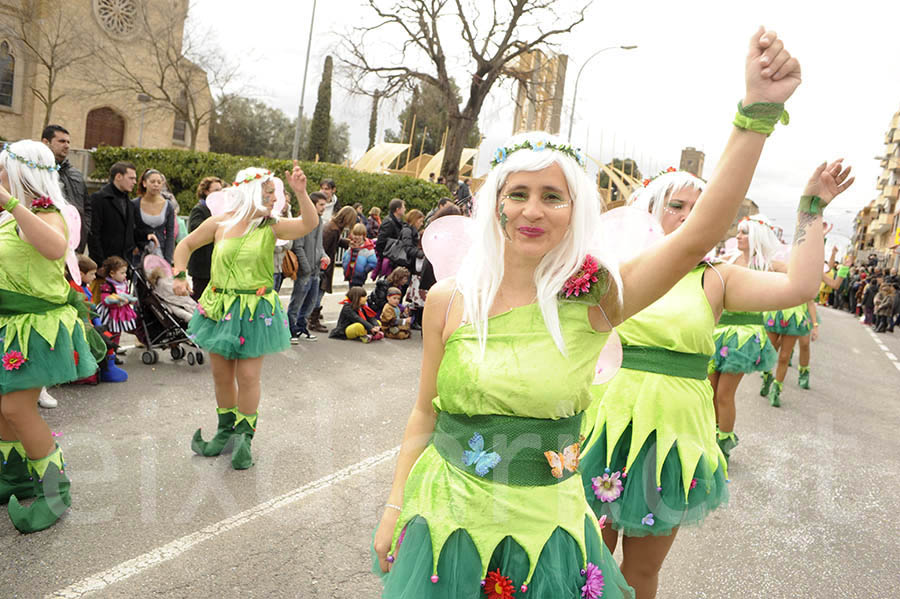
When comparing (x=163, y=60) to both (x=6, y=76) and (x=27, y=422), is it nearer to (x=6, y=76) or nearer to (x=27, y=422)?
(x=6, y=76)

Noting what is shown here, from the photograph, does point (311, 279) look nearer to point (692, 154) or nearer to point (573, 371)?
point (573, 371)

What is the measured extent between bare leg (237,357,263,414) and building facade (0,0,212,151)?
23.6 meters

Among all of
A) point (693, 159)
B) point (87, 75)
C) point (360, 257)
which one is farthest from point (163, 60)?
point (693, 159)

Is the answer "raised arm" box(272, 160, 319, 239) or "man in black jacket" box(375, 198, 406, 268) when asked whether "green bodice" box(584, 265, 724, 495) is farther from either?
"man in black jacket" box(375, 198, 406, 268)

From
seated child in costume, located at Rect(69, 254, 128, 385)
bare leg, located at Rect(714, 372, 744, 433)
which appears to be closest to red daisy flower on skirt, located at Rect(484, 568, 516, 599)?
bare leg, located at Rect(714, 372, 744, 433)

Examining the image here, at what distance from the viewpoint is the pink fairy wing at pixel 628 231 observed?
222 centimetres

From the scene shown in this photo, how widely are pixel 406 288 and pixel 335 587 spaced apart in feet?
25.3

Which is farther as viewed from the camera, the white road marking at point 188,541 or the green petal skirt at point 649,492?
the white road marking at point 188,541

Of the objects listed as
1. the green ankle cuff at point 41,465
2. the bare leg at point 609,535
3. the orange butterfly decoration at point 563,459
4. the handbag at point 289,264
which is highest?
the handbag at point 289,264

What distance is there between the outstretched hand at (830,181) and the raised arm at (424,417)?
4.16 ft

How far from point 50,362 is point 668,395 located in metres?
3.15

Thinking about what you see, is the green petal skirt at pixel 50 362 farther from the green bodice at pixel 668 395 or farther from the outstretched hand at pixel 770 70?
the outstretched hand at pixel 770 70

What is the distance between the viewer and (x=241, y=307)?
460cm

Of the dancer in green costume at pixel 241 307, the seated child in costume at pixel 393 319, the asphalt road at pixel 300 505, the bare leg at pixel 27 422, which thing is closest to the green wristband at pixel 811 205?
the asphalt road at pixel 300 505
